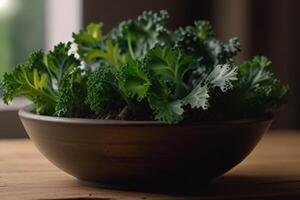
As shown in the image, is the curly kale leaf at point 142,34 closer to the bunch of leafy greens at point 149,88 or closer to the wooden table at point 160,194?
the bunch of leafy greens at point 149,88

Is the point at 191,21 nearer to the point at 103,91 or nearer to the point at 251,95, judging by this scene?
the point at 251,95

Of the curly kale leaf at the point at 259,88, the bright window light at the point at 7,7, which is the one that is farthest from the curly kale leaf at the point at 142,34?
the bright window light at the point at 7,7

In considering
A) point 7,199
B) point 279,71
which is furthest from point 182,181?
point 279,71

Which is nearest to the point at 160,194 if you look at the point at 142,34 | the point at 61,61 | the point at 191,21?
the point at 61,61

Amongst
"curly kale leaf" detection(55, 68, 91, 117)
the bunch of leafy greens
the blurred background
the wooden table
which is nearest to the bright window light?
the blurred background

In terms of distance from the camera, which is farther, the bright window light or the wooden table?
the bright window light

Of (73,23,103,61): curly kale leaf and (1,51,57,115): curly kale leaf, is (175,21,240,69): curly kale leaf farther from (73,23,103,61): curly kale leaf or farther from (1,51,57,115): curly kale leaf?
(1,51,57,115): curly kale leaf
